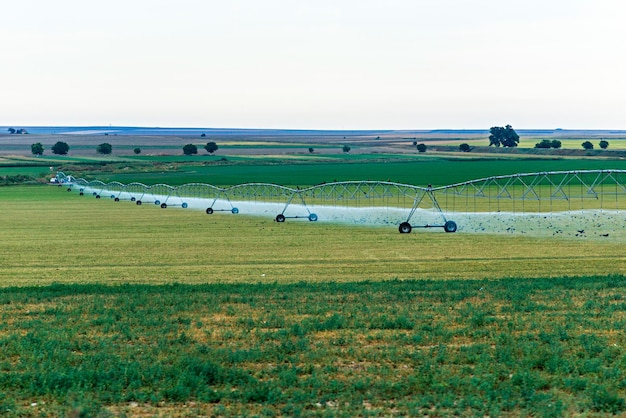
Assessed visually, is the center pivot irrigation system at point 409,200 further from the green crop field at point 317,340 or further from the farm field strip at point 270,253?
the green crop field at point 317,340

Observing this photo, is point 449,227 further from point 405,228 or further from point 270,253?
point 270,253

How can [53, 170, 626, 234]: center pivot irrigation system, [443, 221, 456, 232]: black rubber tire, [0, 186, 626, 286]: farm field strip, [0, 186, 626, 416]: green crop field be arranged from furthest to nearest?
[53, 170, 626, 234]: center pivot irrigation system → [443, 221, 456, 232]: black rubber tire → [0, 186, 626, 286]: farm field strip → [0, 186, 626, 416]: green crop field

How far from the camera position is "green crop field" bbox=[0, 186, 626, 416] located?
53.2 ft

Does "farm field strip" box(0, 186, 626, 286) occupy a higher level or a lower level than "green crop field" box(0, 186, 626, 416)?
lower

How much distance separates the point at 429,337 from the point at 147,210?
266ft

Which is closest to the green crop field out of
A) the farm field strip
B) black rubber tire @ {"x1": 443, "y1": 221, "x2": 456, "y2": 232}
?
the farm field strip

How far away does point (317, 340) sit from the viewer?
21.2 metres

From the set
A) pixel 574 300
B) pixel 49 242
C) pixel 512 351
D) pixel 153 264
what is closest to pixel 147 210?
pixel 49 242

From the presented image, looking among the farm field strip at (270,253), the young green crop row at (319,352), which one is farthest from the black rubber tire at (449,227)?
the young green crop row at (319,352)

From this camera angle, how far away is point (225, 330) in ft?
74.6

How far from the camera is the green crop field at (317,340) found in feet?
53.2

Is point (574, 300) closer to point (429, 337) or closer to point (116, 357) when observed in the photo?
point (429, 337)

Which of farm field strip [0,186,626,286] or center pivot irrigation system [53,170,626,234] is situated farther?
center pivot irrigation system [53,170,626,234]

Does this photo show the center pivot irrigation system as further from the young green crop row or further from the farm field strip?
the young green crop row
